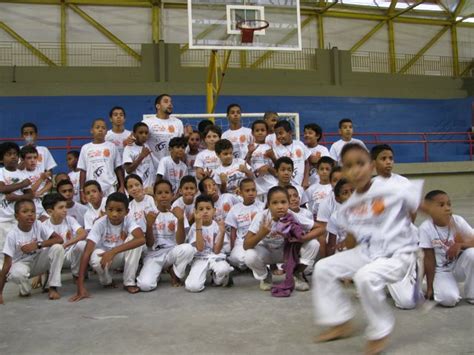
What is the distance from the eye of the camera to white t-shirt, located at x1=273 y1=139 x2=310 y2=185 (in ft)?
17.7

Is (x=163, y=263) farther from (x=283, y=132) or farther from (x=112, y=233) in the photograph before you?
(x=283, y=132)

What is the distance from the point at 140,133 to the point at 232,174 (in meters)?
1.20

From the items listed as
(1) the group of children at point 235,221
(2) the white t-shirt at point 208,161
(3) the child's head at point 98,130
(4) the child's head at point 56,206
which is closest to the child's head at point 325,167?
(1) the group of children at point 235,221

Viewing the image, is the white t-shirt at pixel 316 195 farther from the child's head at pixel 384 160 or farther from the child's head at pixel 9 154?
the child's head at pixel 9 154

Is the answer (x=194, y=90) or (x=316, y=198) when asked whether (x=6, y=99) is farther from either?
(x=316, y=198)

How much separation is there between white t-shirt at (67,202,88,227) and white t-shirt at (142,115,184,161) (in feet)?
3.57

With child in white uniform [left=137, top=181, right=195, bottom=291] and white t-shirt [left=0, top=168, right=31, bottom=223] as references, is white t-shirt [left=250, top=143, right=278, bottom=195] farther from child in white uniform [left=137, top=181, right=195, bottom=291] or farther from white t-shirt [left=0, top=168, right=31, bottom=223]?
white t-shirt [left=0, top=168, right=31, bottom=223]

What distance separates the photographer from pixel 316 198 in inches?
195

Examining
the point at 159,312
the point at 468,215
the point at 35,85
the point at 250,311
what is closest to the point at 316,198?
the point at 250,311

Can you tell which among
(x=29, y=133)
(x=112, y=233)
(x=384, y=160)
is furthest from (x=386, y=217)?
(x=29, y=133)

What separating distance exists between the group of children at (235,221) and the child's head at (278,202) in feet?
0.03

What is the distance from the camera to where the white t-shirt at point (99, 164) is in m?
5.29

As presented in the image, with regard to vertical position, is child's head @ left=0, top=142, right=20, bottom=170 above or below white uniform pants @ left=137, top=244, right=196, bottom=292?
above

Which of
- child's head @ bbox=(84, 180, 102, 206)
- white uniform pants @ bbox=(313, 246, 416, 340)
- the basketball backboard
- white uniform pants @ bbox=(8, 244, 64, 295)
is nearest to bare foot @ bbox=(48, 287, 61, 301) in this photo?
white uniform pants @ bbox=(8, 244, 64, 295)
